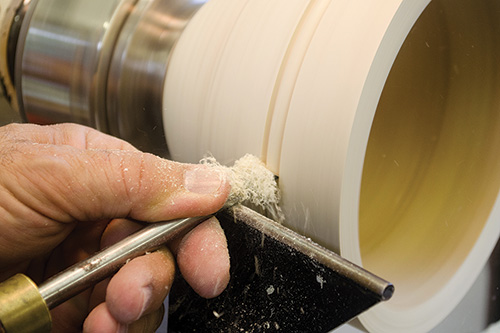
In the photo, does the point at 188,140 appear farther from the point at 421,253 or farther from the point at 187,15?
the point at 421,253

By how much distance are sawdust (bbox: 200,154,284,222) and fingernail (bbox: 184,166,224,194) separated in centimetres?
2

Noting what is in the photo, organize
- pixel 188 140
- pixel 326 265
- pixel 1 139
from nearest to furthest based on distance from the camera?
pixel 326 265 → pixel 1 139 → pixel 188 140

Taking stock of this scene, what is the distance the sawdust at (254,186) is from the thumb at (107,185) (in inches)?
1.2

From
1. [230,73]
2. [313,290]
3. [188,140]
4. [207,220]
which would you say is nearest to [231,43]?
[230,73]

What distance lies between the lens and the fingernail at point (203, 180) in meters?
0.55

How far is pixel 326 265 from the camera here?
48 cm

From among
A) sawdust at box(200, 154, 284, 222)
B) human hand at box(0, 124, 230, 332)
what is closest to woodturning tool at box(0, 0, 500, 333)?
sawdust at box(200, 154, 284, 222)

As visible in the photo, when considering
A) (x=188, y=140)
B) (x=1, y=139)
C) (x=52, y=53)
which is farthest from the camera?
(x=52, y=53)

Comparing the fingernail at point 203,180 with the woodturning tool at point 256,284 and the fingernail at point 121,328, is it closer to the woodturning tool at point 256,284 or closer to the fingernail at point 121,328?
the woodturning tool at point 256,284

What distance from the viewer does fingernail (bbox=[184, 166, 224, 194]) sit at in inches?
21.6

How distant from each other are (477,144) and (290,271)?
1.55 ft

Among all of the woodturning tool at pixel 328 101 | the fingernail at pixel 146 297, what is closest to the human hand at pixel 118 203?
the fingernail at pixel 146 297

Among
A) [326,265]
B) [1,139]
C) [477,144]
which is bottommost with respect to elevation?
[1,139]

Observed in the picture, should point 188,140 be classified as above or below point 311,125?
below
